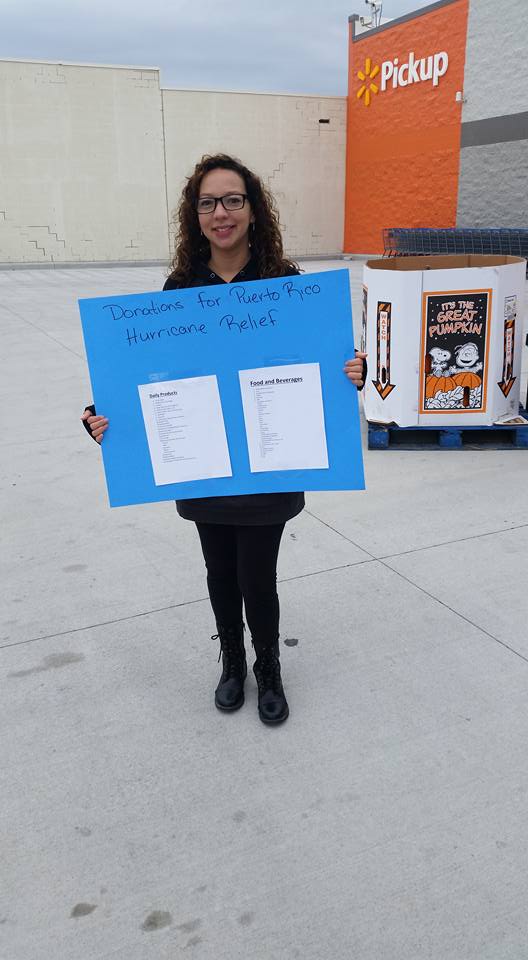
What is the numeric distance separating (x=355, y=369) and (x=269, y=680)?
1107mm

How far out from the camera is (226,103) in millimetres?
21812

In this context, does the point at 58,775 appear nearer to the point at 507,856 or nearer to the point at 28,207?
the point at 507,856

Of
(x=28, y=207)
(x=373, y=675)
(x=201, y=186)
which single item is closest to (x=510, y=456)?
(x=373, y=675)

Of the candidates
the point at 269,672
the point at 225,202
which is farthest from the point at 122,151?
the point at 269,672

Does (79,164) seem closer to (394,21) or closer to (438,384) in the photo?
(394,21)

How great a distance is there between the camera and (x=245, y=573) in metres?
2.40

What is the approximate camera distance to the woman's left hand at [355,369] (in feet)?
7.07

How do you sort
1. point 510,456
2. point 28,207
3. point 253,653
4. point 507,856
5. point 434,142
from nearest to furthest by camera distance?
1. point 507,856
2. point 253,653
3. point 510,456
4. point 434,142
5. point 28,207

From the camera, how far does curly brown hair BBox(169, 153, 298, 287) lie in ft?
7.34

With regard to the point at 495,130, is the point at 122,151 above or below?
above

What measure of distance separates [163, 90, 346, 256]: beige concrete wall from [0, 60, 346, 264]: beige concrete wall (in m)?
0.03

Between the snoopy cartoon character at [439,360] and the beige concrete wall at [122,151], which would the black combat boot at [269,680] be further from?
the beige concrete wall at [122,151]

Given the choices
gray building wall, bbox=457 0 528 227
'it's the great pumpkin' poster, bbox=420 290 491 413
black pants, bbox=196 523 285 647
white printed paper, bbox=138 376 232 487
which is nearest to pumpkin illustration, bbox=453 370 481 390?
'it's the great pumpkin' poster, bbox=420 290 491 413

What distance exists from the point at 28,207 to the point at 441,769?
2229 cm
